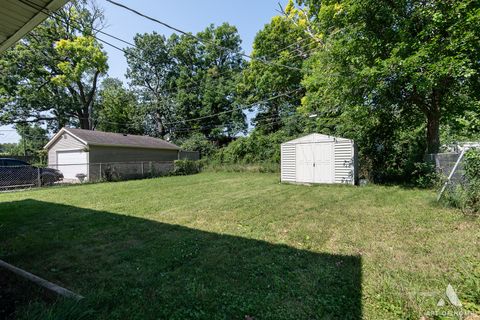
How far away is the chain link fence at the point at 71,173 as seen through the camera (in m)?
11.7

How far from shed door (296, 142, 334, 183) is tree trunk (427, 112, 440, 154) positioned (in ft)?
11.2

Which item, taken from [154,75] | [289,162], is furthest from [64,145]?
[154,75]

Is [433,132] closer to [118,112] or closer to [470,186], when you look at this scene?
[470,186]

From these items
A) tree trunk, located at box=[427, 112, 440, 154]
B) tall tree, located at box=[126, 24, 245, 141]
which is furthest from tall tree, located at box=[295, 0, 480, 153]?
tall tree, located at box=[126, 24, 245, 141]

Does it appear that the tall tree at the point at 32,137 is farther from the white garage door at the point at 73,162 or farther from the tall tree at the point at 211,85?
the white garage door at the point at 73,162

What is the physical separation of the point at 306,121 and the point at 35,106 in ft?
82.5

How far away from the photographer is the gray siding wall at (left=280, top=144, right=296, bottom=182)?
→ 38.1 ft

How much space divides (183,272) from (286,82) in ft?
70.9

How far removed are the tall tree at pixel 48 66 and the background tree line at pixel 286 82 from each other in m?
0.09

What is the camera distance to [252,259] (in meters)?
3.43

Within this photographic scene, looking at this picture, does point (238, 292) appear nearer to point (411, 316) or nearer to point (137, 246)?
point (411, 316)

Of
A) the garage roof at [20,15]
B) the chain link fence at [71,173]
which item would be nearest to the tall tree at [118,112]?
the chain link fence at [71,173]

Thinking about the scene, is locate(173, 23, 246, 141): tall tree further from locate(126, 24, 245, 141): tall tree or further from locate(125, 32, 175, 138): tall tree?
locate(125, 32, 175, 138): tall tree

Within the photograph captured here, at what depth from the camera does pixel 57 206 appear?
7320mm
